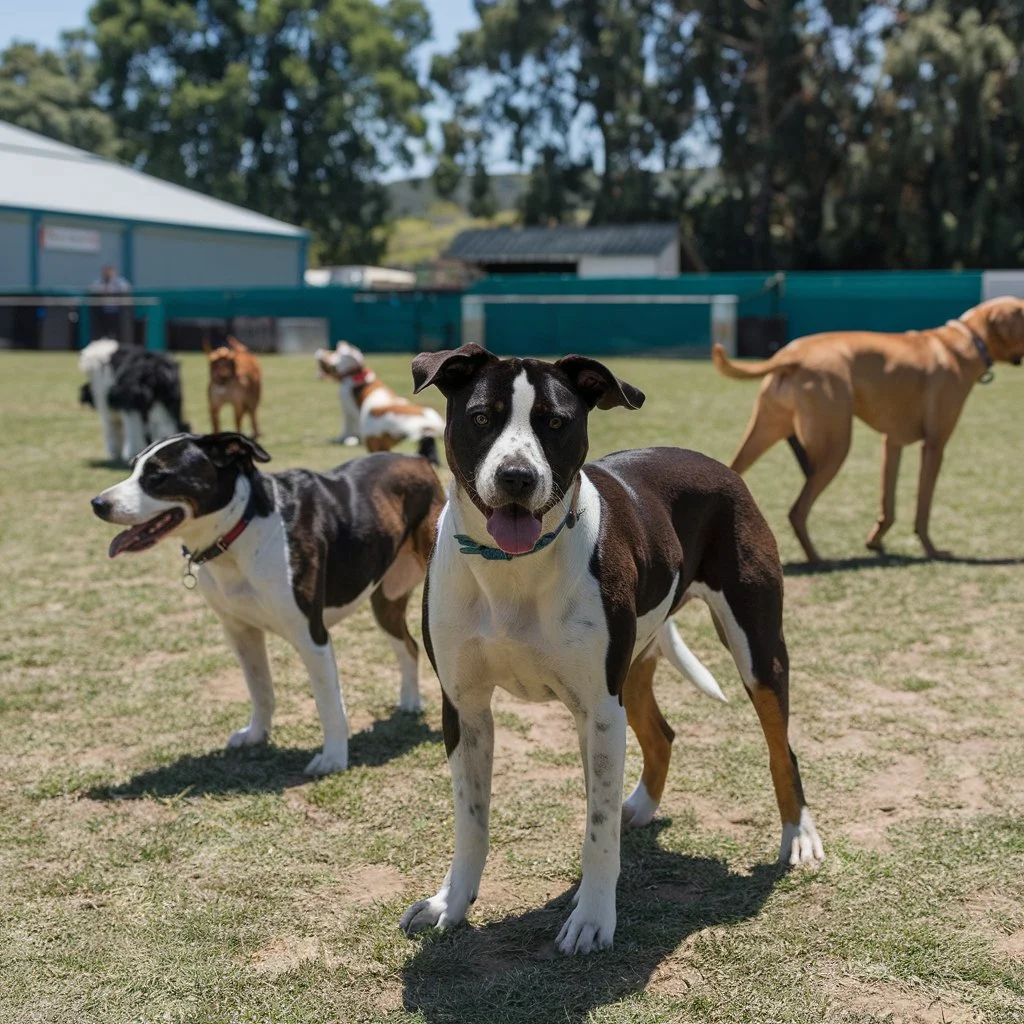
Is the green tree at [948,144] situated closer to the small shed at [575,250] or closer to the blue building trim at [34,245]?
the small shed at [575,250]

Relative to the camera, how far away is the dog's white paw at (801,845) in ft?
12.2

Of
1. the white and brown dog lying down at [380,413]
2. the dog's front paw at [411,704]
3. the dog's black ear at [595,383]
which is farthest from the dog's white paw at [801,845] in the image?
the white and brown dog lying down at [380,413]

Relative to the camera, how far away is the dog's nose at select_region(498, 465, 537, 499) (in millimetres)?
2809

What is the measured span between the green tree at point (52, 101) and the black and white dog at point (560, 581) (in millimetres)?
65209

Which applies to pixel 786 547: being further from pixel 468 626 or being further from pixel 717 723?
pixel 468 626

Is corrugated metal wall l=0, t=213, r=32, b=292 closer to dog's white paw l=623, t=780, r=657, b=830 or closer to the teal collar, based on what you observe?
dog's white paw l=623, t=780, r=657, b=830

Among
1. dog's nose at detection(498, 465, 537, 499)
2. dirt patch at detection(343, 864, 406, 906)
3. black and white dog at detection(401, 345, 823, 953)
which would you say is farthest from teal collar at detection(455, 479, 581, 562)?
dirt patch at detection(343, 864, 406, 906)

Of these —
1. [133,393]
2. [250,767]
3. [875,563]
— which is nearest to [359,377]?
[133,393]

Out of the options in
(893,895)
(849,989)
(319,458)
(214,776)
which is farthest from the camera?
(319,458)

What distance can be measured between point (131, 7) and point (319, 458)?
188 feet

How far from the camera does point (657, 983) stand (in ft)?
10.1

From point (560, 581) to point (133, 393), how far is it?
30.5 feet

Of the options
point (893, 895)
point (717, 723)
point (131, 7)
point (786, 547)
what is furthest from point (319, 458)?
point (131, 7)

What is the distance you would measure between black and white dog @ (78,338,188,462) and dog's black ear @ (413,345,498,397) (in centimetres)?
894
